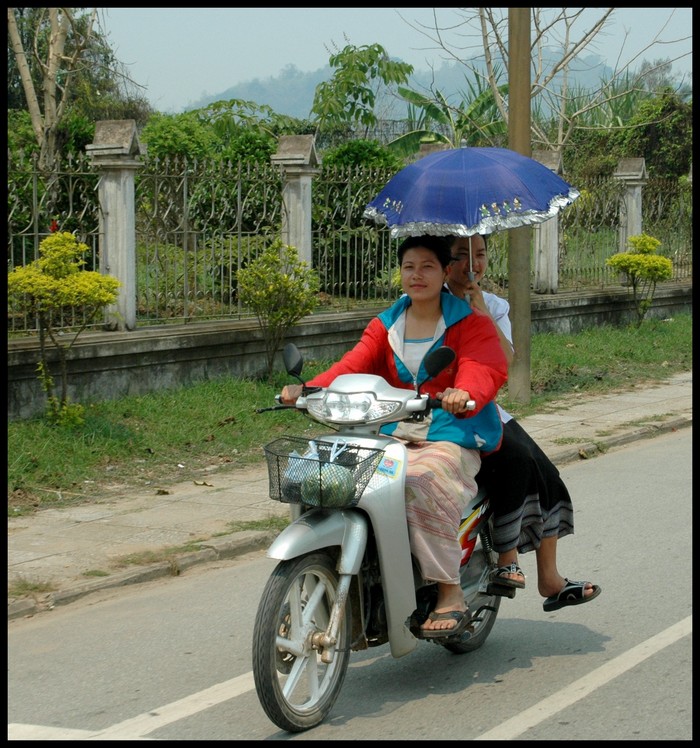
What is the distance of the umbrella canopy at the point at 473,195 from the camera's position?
470 cm

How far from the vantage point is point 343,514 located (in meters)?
4.19

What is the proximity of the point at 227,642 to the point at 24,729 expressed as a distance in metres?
1.21

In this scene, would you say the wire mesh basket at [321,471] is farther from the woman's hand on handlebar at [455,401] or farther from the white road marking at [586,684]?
the white road marking at [586,684]

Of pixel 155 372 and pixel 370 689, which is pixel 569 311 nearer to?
pixel 155 372

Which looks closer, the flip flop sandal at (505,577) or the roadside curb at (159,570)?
the flip flop sandal at (505,577)

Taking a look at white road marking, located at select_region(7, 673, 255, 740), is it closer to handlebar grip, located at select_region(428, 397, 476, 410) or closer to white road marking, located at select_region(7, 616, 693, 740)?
white road marking, located at select_region(7, 616, 693, 740)

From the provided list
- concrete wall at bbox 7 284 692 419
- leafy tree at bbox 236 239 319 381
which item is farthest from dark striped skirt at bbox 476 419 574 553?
leafy tree at bbox 236 239 319 381

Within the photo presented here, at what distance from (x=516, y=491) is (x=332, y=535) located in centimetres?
104

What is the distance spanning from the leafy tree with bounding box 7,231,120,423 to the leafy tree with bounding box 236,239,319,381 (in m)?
2.41

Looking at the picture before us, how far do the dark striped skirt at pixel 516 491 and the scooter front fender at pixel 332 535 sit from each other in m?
0.85

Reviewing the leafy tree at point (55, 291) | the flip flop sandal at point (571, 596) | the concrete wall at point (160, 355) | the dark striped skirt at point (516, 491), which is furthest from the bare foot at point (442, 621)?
the concrete wall at point (160, 355)

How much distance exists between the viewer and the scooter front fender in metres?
4.01

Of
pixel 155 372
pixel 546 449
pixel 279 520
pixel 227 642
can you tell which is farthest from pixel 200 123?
pixel 227 642

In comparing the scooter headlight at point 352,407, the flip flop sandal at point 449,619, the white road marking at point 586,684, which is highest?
the scooter headlight at point 352,407
